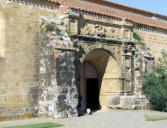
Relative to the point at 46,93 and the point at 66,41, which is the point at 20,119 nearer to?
the point at 46,93

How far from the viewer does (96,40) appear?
46.2ft

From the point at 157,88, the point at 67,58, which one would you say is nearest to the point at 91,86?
the point at 157,88

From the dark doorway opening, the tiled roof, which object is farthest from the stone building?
the tiled roof

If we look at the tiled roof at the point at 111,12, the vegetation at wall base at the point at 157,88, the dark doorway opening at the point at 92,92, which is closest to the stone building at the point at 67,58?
the dark doorway opening at the point at 92,92

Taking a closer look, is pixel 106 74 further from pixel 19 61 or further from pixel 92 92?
pixel 19 61

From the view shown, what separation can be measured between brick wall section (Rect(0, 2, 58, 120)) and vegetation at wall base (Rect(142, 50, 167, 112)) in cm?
617

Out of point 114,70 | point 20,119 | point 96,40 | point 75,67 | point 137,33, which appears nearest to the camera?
point 20,119

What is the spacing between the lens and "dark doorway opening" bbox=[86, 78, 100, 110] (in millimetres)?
15828

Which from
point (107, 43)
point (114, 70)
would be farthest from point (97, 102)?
point (107, 43)

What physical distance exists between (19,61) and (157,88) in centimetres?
704

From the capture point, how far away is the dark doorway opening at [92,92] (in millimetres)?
15828

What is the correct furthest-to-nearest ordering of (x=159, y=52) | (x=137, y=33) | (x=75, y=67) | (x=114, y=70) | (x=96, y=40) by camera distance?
(x=159, y=52)
(x=137, y=33)
(x=114, y=70)
(x=96, y=40)
(x=75, y=67)

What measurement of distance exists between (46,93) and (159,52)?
8657 millimetres

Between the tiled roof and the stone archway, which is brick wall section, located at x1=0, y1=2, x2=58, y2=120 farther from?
the stone archway
